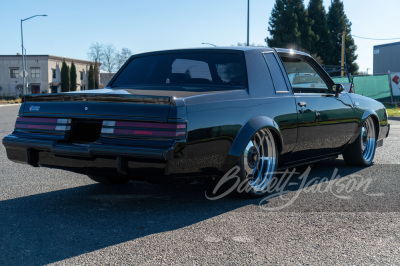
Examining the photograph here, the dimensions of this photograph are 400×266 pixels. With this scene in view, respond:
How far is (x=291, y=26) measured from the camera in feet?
194

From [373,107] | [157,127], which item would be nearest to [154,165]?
[157,127]

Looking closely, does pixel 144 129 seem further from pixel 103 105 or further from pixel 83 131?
pixel 83 131

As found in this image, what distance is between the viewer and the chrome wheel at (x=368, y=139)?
21.8 feet

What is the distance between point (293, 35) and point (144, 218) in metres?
56.9

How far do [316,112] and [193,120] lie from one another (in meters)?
2.08

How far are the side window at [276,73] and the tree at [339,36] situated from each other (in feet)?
201

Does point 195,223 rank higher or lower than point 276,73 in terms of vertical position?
lower

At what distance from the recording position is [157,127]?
3.82m

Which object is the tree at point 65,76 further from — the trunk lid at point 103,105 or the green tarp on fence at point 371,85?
the trunk lid at point 103,105

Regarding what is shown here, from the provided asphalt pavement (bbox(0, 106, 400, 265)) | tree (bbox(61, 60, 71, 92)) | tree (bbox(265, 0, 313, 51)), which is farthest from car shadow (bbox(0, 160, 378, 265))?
tree (bbox(61, 60, 71, 92))

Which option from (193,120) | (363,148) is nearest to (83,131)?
(193,120)

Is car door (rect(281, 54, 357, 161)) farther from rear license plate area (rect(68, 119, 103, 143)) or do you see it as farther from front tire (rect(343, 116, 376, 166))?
rear license plate area (rect(68, 119, 103, 143))

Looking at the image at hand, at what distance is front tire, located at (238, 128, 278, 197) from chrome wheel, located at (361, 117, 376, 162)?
222cm

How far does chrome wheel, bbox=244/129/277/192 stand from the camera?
4.59 m
